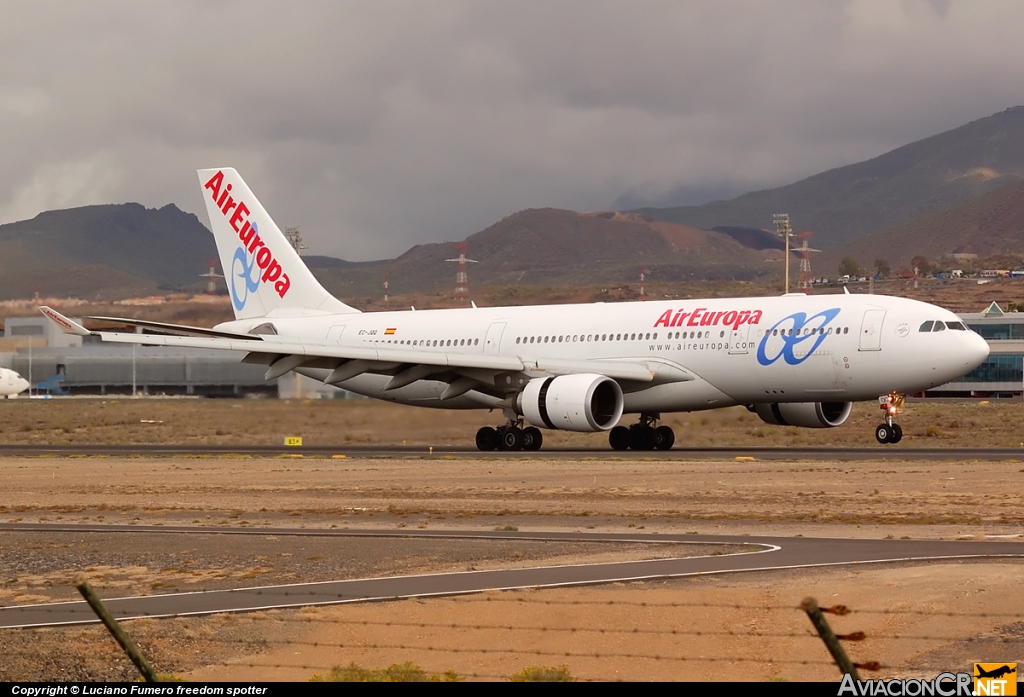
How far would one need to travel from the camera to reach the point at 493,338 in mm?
42219

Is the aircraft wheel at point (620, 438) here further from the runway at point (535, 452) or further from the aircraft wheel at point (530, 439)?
the aircraft wheel at point (530, 439)

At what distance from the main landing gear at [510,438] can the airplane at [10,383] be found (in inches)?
2092

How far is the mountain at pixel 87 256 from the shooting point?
3046 inches

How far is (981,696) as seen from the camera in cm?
748

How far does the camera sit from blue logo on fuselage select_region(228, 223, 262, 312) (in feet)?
159

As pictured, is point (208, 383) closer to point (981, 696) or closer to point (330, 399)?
point (330, 399)

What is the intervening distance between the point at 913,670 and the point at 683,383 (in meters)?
26.8

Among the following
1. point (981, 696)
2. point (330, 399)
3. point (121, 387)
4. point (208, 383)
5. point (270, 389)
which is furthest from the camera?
point (121, 387)

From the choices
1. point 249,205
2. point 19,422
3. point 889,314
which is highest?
point 249,205

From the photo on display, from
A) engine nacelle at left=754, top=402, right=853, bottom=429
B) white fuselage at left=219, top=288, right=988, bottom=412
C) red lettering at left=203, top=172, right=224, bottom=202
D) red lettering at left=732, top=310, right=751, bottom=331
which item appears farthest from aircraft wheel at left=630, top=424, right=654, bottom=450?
red lettering at left=203, top=172, right=224, bottom=202

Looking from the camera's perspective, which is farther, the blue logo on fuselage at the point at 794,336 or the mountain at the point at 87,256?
the mountain at the point at 87,256

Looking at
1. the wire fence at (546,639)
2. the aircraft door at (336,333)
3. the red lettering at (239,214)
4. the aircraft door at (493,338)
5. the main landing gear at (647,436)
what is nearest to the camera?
the wire fence at (546,639)

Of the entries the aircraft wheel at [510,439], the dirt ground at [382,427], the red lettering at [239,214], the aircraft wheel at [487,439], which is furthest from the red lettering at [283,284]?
the aircraft wheel at [510,439]

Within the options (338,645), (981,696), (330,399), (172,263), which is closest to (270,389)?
(330,399)
